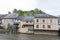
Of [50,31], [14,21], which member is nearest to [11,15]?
[14,21]

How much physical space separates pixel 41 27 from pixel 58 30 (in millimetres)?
3794

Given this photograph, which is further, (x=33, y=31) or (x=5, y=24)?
(x=5, y=24)

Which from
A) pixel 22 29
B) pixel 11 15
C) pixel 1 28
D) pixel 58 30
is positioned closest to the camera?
pixel 58 30

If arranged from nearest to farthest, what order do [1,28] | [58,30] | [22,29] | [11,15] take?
[58,30], [22,29], [1,28], [11,15]

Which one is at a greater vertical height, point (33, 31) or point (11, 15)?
point (11, 15)

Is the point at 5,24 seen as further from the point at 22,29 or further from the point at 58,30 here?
the point at 58,30

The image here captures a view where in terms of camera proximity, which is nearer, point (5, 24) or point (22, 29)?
point (22, 29)

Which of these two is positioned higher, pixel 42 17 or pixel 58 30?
pixel 42 17

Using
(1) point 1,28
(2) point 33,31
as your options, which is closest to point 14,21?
(1) point 1,28

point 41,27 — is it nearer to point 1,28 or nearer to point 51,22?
point 51,22

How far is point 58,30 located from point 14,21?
13.5 m

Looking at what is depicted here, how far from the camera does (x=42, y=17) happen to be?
128 feet

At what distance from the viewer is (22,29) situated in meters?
40.8

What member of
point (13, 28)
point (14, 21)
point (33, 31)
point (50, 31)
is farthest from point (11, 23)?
point (50, 31)
